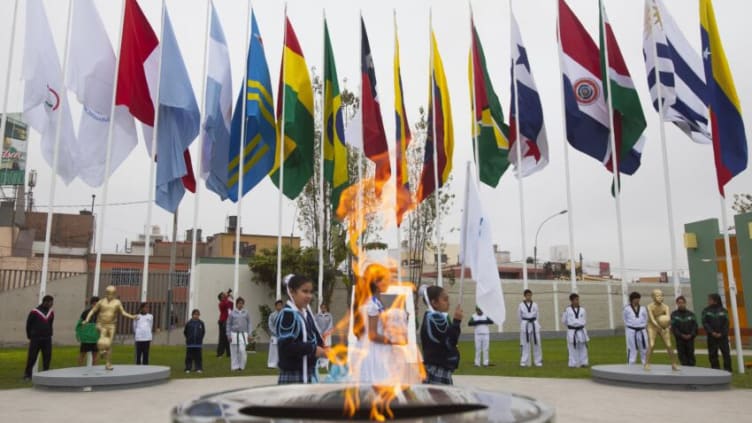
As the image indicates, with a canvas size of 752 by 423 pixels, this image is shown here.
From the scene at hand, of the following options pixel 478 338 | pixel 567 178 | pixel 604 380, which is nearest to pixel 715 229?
pixel 567 178

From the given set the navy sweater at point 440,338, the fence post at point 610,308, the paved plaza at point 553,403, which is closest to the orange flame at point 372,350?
the navy sweater at point 440,338

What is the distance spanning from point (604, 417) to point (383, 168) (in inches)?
403

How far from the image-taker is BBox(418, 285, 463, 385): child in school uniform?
5.89m

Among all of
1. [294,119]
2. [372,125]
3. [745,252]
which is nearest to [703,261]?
[745,252]

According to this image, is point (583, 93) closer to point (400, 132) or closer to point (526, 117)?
point (526, 117)

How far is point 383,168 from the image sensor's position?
16516 millimetres

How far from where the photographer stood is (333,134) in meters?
16.9

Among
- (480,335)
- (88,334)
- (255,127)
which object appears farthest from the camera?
(255,127)

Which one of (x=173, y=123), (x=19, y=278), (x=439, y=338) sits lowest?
(x=439, y=338)

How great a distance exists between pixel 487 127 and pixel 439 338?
12.1 m

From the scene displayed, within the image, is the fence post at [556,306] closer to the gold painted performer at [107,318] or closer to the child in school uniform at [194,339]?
the child in school uniform at [194,339]

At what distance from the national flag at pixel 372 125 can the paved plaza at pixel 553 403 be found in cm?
744

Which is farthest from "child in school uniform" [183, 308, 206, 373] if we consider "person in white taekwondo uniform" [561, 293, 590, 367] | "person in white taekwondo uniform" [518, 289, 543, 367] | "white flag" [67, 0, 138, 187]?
"person in white taekwondo uniform" [561, 293, 590, 367]

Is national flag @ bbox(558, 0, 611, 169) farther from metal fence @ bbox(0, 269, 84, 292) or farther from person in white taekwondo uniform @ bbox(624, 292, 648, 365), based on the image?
metal fence @ bbox(0, 269, 84, 292)
